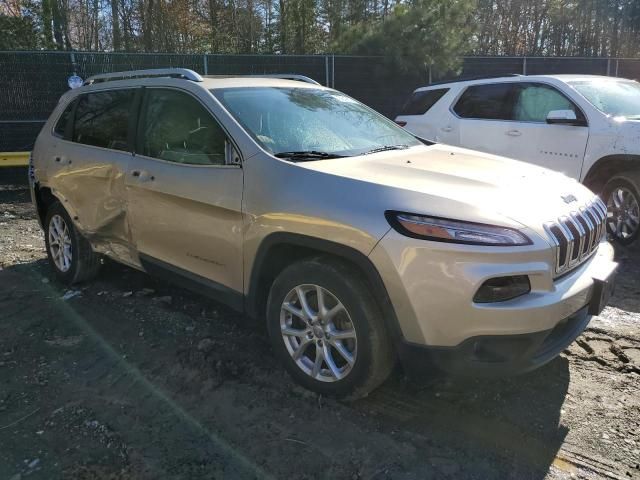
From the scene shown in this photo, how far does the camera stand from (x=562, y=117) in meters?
6.05

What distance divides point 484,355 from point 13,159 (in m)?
10.4

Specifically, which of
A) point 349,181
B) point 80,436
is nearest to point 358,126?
point 349,181

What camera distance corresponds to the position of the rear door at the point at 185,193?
11.4 ft

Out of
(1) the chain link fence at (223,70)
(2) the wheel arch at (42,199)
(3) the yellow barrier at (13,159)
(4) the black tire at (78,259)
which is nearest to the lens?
(4) the black tire at (78,259)

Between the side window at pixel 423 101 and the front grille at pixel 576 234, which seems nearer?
the front grille at pixel 576 234

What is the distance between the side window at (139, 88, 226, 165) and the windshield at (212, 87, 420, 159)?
19 cm

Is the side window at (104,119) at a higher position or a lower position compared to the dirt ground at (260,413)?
higher

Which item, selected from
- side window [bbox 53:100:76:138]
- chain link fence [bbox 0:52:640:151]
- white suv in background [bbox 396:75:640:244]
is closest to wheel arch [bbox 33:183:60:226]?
side window [bbox 53:100:76:138]

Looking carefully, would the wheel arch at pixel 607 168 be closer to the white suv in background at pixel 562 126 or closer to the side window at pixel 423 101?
the white suv in background at pixel 562 126

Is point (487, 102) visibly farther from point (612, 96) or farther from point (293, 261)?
point (293, 261)

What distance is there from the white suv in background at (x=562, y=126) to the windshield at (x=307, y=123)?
273 centimetres

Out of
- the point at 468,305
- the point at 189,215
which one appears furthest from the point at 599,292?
the point at 189,215

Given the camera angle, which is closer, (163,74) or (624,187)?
(163,74)

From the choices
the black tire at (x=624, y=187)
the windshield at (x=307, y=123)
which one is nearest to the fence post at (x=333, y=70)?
the black tire at (x=624, y=187)
